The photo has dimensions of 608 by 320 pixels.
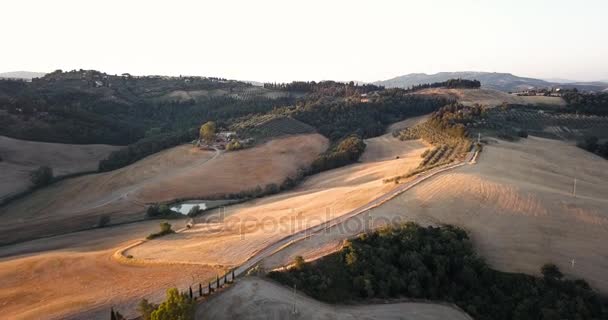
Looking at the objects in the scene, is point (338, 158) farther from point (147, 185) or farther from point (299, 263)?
point (299, 263)

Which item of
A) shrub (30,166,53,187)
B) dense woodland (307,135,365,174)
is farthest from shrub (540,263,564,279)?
shrub (30,166,53,187)

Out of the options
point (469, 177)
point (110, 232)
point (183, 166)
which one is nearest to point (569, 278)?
point (469, 177)

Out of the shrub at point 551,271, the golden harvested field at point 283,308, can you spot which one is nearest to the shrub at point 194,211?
the golden harvested field at point 283,308

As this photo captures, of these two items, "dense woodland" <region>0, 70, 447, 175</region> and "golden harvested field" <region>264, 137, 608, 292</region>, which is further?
"dense woodland" <region>0, 70, 447, 175</region>

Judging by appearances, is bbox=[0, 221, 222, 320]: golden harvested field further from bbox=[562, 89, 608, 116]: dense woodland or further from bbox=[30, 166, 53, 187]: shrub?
bbox=[562, 89, 608, 116]: dense woodland

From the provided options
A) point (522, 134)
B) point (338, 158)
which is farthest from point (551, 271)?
point (522, 134)

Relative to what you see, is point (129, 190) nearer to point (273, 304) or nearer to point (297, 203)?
point (297, 203)
